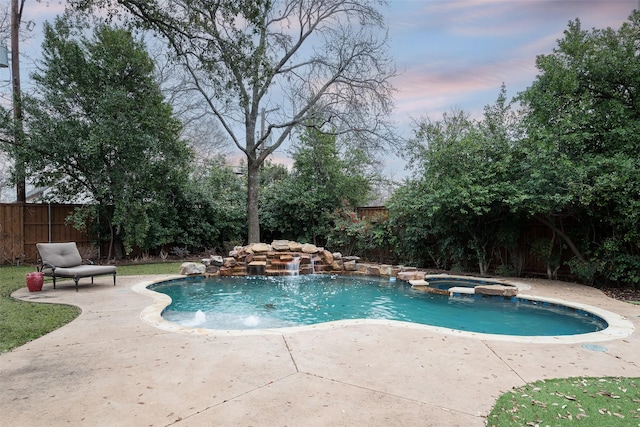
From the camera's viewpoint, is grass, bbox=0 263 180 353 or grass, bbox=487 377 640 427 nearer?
grass, bbox=487 377 640 427

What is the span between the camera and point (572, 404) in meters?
2.82

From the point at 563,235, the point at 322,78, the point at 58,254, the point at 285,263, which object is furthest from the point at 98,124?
the point at 563,235

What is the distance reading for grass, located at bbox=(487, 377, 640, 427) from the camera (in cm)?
259

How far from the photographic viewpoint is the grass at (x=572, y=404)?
2.59 metres

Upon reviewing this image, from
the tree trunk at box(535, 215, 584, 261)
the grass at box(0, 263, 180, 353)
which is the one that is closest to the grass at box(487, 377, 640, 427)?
the grass at box(0, 263, 180, 353)

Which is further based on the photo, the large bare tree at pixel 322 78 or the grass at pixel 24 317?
the large bare tree at pixel 322 78

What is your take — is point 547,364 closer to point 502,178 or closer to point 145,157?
point 502,178

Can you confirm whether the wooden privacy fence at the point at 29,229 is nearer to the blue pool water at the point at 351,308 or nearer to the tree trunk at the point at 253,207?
the tree trunk at the point at 253,207

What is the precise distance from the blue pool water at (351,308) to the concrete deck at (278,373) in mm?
1108

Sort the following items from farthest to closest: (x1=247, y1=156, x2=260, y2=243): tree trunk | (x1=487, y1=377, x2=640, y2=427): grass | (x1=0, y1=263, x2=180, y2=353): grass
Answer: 1. (x1=247, y1=156, x2=260, y2=243): tree trunk
2. (x1=0, y1=263, x2=180, y2=353): grass
3. (x1=487, y1=377, x2=640, y2=427): grass

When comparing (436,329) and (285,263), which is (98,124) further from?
(436,329)

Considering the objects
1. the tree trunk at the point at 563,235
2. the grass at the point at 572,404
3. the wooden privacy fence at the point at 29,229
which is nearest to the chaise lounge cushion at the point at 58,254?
the wooden privacy fence at the point at 29,229

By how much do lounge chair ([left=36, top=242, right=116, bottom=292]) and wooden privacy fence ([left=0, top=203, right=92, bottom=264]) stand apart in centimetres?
488

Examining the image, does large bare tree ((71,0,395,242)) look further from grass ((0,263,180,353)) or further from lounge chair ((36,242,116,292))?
grass ((0,263,180,353))
